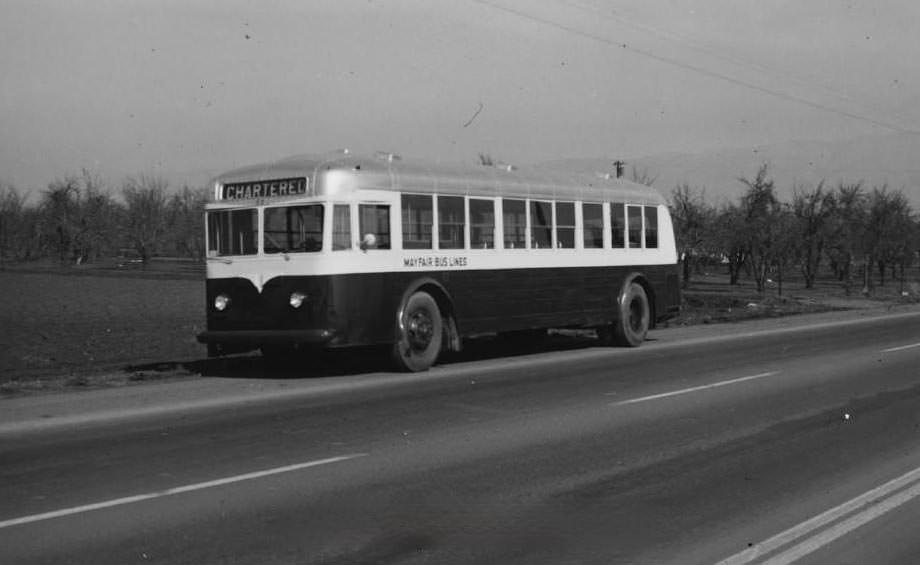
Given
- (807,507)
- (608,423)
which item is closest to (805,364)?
(608,423)

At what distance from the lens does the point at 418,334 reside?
16266 millimetres

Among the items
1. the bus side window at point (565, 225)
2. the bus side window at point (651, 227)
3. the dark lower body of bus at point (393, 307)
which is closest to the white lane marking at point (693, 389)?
the dark lower body of bus at point (393, 307)

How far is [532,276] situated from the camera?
60.7 ft

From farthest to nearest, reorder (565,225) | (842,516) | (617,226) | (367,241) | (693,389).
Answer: (617,226)
(565,225)
(367,241)
(693,389)
(842,516)

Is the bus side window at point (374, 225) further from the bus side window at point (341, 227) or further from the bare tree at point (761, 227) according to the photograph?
the bare tree at point (761, 227)

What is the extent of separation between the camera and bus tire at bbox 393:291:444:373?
626 inches

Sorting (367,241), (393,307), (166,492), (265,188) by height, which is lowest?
(166,492)

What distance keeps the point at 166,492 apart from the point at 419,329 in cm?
883

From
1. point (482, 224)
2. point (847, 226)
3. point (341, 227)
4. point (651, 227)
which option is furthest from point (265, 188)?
point (847, 226)

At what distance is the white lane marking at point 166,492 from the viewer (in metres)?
6.79

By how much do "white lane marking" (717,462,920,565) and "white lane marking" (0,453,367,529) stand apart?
357 cm

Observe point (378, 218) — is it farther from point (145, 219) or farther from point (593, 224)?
point (145, 219)

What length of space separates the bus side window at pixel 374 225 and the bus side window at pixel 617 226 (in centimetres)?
616

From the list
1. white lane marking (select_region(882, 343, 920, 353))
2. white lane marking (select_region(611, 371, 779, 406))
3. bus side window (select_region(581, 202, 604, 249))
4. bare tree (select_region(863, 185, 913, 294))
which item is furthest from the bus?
bare tree (select_region(863, 185, 913, 294))
